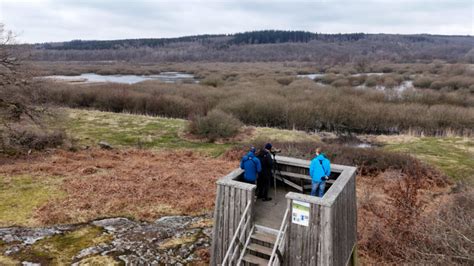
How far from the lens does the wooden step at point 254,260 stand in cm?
777

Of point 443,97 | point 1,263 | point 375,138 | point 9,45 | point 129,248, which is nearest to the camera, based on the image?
point 1,263

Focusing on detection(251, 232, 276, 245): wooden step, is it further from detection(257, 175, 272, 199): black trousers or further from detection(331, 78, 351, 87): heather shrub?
detection(331, 78, 351, 87): heather shrub

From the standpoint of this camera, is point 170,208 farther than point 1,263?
Yes

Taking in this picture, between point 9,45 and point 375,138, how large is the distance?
93.1 ft

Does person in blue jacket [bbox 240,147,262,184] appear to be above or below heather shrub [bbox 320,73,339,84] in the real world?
below

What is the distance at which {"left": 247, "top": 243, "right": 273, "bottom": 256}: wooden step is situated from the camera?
307 inches

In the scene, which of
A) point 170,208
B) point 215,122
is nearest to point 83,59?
point 215,122

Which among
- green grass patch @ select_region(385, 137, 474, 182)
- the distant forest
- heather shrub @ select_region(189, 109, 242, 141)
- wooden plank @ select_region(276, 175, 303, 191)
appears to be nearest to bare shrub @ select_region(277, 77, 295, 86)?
heather shrub @ select_region(189, 109, 242, 141)

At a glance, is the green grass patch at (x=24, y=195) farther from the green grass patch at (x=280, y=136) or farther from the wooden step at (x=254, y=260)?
the green grass patch at (x=280, y=136)

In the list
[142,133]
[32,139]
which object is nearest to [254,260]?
[32,139]

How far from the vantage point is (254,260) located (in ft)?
25.8

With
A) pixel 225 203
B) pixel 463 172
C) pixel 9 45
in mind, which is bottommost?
pixel 463 172

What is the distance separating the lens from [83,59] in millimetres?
149625

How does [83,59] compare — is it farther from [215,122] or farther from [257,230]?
[257,230]
